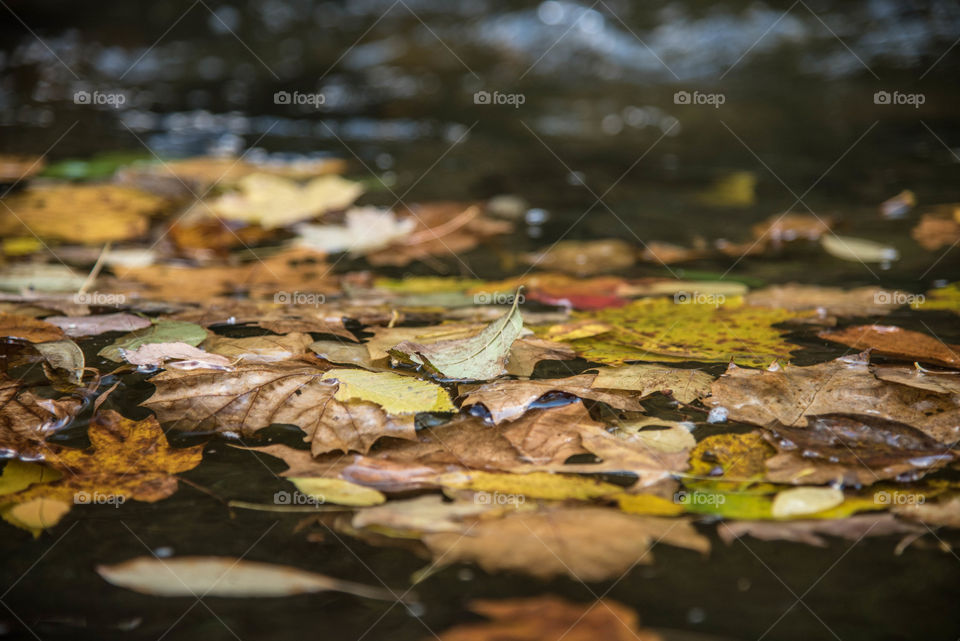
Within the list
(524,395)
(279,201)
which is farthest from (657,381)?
(279,201)

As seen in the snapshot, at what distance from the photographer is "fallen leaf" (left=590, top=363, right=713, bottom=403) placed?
1.12 meters

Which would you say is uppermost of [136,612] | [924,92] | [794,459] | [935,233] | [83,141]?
[924,92]

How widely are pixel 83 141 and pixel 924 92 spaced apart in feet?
12.7

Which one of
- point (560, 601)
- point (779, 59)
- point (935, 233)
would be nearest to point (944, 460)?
point (560, 601)

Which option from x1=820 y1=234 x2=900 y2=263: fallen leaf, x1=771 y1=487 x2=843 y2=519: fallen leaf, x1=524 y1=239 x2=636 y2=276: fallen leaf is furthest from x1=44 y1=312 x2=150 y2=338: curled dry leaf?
x1=820 y1=234 x2=900 y2=263: fallen leaf

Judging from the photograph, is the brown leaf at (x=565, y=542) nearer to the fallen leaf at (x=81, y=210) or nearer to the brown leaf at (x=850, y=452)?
the brown leaf at (x=850, y=452)

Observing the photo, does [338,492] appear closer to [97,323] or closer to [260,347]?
[260,347]

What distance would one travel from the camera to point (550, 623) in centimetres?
73

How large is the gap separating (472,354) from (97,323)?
29.3 inches

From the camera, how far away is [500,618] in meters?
0.74

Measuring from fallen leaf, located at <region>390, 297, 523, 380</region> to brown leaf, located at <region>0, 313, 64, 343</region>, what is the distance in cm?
61

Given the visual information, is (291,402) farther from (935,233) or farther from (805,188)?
(805,188)

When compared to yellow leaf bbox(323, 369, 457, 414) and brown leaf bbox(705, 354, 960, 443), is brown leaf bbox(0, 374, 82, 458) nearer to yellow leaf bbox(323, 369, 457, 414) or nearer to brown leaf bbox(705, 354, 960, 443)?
yellow leaf bbox(323, 369, 457, 414)

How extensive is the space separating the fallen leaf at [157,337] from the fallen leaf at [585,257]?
3.07 ft
